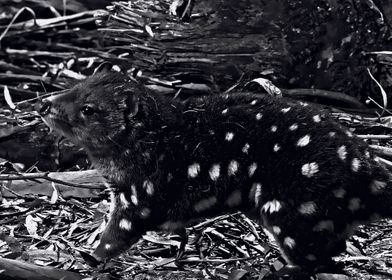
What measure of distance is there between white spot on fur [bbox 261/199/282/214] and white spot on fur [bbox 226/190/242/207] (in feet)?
0.58

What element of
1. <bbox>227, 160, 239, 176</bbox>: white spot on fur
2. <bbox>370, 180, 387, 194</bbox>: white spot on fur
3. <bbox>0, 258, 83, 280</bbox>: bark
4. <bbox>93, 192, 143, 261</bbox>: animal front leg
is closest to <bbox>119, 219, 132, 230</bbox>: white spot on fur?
<bbox>93, 192, 143, 261</bbox>: animal front leg

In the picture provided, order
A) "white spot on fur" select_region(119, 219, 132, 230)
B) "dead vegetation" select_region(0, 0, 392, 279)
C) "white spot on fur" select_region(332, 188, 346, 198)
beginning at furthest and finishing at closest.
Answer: "dead vegetation" select_region(0, 0, 392, 279)
"white spot on fur" select_region(119, 219, 132, 230)
"white spot on fur" select_region(332, 188, 346, 198)

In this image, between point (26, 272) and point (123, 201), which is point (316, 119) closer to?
point (123, 201)

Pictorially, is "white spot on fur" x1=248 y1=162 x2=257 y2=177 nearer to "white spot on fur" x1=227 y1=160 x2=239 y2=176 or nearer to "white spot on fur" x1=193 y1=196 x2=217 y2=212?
"white spot on fur" x1=227 y1=160 x2=239 y2=176

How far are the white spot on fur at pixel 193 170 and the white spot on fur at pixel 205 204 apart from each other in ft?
0.38

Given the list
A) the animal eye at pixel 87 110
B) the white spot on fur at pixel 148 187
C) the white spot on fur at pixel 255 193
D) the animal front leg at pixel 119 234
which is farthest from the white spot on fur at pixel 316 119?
the animal eye at pixel 87 110

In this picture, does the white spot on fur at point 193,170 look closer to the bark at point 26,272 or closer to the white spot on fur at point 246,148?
the white spot on fur at point 246,148

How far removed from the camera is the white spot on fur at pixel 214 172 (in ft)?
12.9

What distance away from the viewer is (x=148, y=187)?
161 inches

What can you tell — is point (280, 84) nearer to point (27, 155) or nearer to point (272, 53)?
point (272, 53)

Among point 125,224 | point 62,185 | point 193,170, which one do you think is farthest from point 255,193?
point 62,185

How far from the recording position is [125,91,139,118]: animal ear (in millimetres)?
4117

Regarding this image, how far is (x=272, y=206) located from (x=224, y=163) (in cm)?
33

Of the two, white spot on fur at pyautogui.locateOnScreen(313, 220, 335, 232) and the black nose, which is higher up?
the black nose
